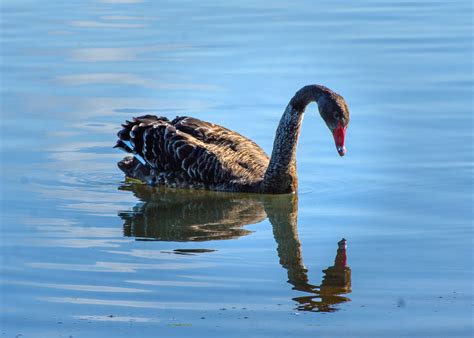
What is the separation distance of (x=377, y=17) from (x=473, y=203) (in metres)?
7.50

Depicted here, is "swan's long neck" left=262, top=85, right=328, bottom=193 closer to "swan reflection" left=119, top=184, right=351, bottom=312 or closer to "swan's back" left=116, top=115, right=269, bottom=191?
"swan reflection" left=119, top=184, right=351, bottom=312

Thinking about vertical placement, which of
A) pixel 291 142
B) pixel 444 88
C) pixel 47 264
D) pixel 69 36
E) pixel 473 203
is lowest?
pixel 47 264

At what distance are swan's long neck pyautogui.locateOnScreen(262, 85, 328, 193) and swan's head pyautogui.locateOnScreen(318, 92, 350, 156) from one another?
0.54 feet

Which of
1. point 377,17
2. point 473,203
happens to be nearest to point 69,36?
point 377,17

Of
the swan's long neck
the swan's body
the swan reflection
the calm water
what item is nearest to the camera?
the calm water

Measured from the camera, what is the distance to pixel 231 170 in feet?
32.2

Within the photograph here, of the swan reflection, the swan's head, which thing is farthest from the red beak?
the swan reflection

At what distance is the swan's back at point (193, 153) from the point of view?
32.3ft

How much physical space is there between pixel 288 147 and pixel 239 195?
1.85 feet

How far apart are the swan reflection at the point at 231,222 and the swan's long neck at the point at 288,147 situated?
0.11 metres

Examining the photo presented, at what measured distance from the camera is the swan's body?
9.68 meters

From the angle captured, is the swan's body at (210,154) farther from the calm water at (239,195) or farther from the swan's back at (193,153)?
the calm water at (239,195)

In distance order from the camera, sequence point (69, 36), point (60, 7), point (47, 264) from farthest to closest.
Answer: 1. point (60, 7)
2. point (69, 36)
3. point (47, 264)

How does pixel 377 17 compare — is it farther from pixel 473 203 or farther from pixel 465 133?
pixel 473 203
